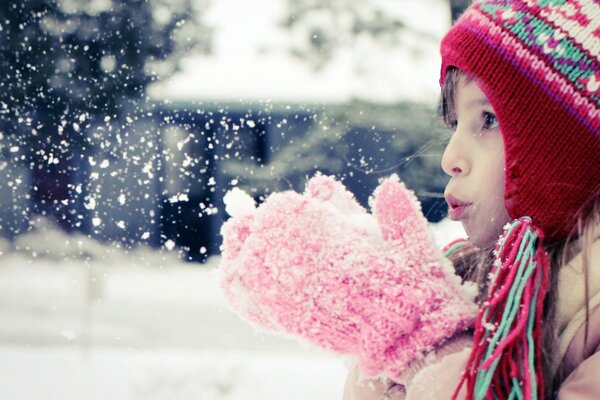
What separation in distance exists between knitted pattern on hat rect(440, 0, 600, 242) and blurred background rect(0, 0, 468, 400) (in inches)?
32.4

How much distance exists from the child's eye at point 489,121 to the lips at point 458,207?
2.5 inches

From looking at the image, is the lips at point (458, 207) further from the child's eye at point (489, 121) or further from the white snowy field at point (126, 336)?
the white snowy field at point (126, 336)

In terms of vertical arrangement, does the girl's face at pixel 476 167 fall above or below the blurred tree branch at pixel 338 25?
below

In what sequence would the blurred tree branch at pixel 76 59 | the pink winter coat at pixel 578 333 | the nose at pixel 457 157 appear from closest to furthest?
the pink winter coat at pixel 578 333 → the nose at pixel 457 157 → the blurred tree branch at pixel 76 59

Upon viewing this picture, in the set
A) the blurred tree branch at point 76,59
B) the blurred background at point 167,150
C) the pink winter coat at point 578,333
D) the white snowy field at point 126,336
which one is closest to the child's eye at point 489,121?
the pink winter coat at point 578,333

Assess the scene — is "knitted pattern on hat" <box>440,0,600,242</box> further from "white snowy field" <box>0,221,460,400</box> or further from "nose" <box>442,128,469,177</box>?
"white snowy field" <box>0,221,460,400</box>

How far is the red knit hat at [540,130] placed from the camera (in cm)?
54

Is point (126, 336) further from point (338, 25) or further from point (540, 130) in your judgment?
point (540, 130)

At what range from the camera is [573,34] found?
55cm

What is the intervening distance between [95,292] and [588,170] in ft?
4.61

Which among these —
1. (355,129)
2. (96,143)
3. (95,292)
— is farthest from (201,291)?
(355,129)

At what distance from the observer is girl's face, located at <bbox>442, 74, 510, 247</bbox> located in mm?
593

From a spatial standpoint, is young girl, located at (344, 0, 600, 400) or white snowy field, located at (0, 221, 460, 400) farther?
white snowy field, located at (0, 221, 460, 400)

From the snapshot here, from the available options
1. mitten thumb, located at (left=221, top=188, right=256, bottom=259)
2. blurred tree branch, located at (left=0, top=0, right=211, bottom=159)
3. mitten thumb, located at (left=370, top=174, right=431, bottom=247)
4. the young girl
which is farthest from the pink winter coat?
blurred tree branch, located at (left=0, top=0, right=211, bottom=159)
